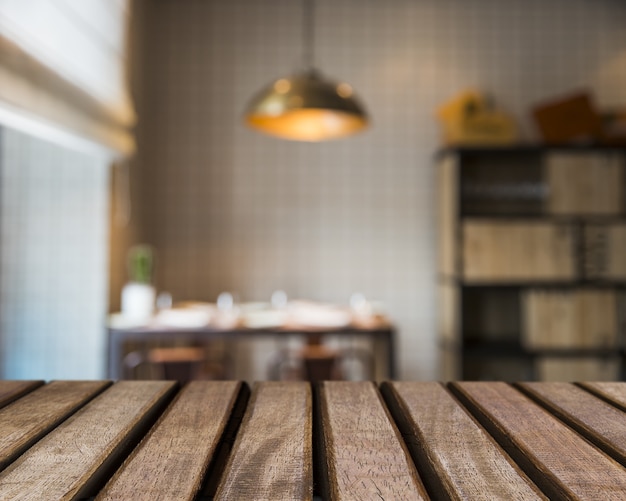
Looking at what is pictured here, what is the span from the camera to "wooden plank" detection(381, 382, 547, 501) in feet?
2.21

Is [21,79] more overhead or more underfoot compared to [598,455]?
more overhead

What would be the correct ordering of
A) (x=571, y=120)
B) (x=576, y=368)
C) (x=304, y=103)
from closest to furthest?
(x=304, y=103) → (x=576, y=368) → (x=571, y=120)

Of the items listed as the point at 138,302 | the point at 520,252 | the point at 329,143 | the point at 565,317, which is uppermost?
the point at 329,143

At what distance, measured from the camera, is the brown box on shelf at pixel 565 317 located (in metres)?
3.80

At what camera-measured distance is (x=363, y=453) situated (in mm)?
781

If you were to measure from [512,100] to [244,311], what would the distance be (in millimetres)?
2311

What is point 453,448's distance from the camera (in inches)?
31.6

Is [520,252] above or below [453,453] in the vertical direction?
above

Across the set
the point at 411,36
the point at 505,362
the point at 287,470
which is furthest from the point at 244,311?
the point at 287,470

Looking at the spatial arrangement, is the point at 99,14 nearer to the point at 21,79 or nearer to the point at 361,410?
the point at 21,79

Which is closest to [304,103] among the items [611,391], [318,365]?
[318,365]

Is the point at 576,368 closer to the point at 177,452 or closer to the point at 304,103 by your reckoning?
the point at 304,103

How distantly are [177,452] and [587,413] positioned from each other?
64cm

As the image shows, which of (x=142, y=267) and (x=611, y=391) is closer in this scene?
(x=611, y=391)
